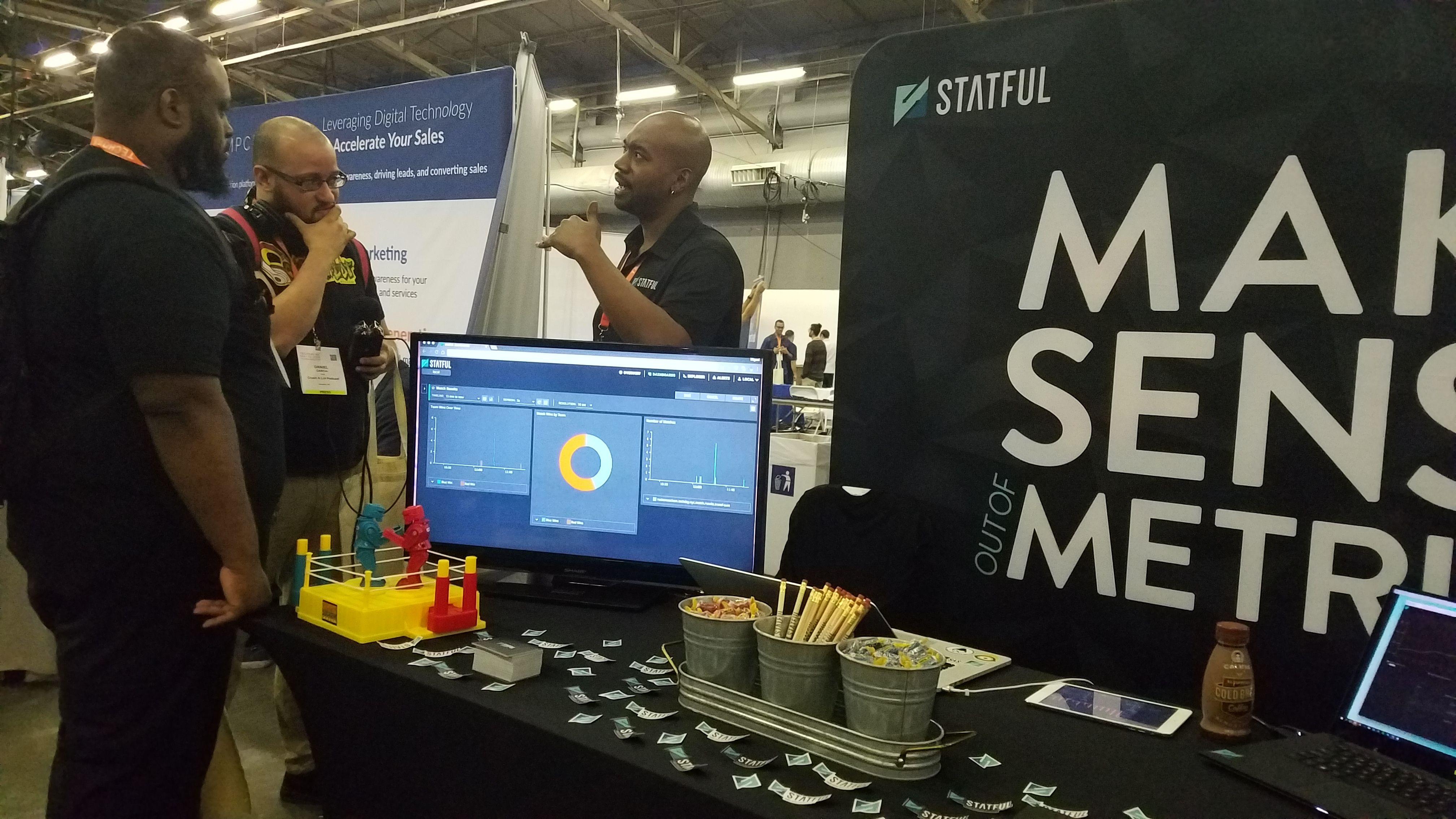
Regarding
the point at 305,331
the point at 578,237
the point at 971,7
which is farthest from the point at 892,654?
the point at 971,7

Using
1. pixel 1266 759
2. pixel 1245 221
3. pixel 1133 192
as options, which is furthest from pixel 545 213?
pixel 1266 759

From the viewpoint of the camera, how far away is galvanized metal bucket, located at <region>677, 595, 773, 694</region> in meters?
1.05

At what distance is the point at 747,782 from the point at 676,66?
7.83 m

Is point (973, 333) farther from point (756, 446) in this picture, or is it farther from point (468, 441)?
point (468, 441)

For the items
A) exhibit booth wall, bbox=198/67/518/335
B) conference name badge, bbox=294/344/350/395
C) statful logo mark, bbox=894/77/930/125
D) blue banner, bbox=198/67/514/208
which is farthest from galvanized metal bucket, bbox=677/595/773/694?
blue banner, bbox=198/67/514/208

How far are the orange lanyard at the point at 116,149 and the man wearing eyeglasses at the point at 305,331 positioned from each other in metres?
0.54

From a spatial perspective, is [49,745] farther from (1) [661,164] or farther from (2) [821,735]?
(2) [821,735]

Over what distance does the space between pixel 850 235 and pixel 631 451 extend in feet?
2.41

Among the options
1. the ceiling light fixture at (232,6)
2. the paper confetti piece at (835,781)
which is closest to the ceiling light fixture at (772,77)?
the ceiling light fixture at (232,6)

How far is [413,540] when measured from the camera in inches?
56.1

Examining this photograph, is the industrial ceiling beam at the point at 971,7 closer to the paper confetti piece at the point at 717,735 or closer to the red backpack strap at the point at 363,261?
the red backpack strap at the point at 363,261

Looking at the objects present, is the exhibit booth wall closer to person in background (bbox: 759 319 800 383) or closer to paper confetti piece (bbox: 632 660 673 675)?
paper confetti piece (bbox: 632 660 673 675)

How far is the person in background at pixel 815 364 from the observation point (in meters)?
7.12

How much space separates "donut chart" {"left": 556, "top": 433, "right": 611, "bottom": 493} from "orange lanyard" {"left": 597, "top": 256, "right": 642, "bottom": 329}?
539mm
